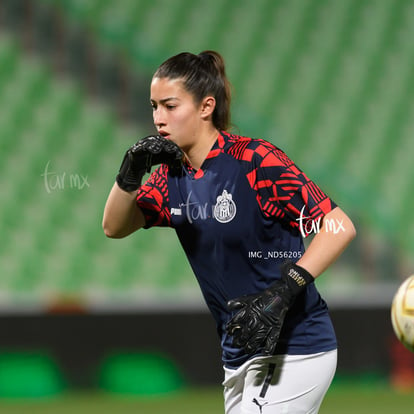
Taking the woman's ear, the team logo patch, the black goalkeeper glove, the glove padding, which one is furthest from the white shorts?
the woman's ear

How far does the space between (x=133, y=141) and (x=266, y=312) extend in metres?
6.00

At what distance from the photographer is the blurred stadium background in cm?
717

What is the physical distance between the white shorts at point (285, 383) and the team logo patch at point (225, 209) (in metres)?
0.49

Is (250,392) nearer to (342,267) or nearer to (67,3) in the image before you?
(342,267)

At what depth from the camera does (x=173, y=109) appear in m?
3.04

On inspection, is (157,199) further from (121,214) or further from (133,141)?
(133,141)

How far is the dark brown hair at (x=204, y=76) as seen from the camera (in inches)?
121

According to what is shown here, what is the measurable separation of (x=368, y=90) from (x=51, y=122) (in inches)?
135

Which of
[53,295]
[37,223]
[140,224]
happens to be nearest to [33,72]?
[37,223]

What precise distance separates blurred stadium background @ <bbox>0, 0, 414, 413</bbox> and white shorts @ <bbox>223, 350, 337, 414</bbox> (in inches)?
148

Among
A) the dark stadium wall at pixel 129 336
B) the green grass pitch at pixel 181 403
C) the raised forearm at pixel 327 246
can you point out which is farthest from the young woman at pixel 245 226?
the dark stadium wall at pixel 129 336

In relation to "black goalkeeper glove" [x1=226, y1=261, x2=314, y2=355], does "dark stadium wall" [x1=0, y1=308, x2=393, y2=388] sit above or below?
below

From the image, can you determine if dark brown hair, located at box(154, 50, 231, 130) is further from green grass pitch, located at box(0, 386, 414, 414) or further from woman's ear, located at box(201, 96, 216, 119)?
green grass pitch, located at box(0, 386, 414, 414)

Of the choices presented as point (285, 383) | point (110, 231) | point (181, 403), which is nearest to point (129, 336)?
point (181, 403)
